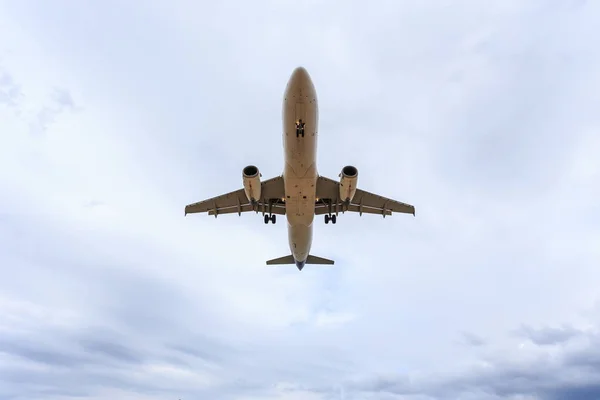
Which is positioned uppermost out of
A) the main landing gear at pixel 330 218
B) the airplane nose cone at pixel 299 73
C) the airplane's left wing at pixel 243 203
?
the airplane nose cone at pixel 299 73

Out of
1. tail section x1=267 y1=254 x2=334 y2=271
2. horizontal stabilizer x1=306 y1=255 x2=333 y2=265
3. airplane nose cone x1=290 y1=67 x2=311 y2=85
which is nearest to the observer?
airplane nose cone x1=290 y1=67 x2=311 y2=85

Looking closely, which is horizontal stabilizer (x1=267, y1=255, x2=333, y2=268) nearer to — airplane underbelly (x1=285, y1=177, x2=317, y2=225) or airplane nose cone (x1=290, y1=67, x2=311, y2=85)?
airplane underbelly (x1=285, y1=177, x2=317, y2=225)

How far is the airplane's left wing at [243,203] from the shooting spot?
37594 mm

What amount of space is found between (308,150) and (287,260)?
16.6 meters

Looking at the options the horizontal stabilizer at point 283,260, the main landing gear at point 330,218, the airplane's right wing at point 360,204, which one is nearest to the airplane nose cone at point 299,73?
the airplane's right wing at point 360,204

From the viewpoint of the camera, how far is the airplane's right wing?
1517 inches

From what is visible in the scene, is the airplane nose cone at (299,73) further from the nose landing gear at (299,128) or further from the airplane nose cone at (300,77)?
the nose landing gear at (299,128)

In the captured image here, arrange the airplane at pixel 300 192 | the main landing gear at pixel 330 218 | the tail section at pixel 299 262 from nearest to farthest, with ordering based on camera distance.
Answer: the airplane at pixel 300 192 < the main landing gear at pixel 330 218 < the tail section at pixel 299 262

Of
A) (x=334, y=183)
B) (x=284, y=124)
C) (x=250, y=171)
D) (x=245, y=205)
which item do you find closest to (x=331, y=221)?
(x=334, y=183)

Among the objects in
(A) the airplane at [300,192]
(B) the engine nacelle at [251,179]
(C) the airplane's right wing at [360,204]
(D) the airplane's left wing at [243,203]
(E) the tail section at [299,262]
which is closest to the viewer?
(A) the airplane at [300,192]

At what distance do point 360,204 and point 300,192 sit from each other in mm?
8225

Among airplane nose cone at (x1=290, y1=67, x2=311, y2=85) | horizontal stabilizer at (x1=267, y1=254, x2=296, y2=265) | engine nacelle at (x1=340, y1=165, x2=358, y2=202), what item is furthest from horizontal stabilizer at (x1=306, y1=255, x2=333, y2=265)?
airplane nose cone at (x1=290, y1=67, x2=311, y2=85)

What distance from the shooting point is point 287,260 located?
4525cm

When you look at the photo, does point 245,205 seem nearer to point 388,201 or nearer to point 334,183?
point 334,183
